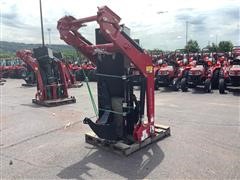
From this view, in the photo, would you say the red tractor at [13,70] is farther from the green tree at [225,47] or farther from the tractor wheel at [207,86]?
the tractor wheel at [207,86]

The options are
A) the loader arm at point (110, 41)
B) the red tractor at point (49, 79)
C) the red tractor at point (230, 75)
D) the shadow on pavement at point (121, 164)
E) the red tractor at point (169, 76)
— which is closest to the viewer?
the shadow on pavement at point (121, 164)

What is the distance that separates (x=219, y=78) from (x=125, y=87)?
7.35 m

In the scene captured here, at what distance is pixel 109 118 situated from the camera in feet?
17.6

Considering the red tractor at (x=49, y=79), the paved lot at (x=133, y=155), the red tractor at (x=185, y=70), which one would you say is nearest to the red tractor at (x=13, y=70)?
the red tractor at (x=49, y=79)

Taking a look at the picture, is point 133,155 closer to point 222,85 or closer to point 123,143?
point 123,143

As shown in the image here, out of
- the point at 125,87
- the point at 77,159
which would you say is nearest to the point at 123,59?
the point at 125,87

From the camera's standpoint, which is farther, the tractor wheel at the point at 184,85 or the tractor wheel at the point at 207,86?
the tractor wheel at the point at 184,85

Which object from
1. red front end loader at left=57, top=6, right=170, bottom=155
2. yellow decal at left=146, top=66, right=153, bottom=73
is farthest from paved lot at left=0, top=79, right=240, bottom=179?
yellow decal at left=146, top=66, right=153, bottom=73

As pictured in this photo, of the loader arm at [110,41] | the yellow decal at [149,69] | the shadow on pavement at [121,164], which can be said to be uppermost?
the loader arm at [110,41]

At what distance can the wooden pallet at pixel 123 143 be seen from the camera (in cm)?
496

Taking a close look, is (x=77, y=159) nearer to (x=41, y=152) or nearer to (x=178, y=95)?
(x=41, y=152)

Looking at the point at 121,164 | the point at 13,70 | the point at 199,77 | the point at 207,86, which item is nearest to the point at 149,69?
the point at 121,164

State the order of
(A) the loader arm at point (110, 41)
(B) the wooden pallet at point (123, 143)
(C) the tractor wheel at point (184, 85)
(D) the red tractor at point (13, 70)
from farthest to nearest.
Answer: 1. (D) the red tractor at point (13, 70)
2. (C) the tractor wheel at point (184, 85)
3. (B) the wooden pallet at point (123, 143)
4. (A) the loader arm at point (110, 41)

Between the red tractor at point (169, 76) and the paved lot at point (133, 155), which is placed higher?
the red tractor at point (169, 76)
